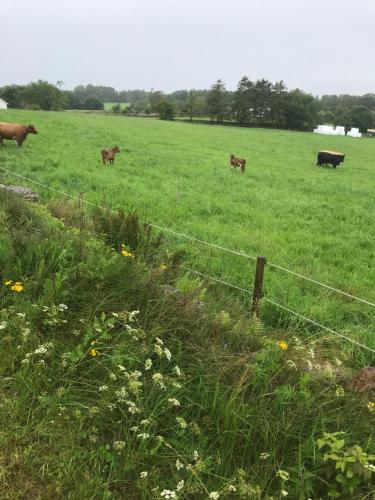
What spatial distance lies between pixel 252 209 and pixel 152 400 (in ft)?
28.7

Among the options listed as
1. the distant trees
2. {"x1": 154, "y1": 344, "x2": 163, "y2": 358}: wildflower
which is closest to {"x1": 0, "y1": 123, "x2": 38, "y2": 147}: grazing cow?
{"x1": 154, "y1": 344, "x2": 163, "y2": 358}: wildflower

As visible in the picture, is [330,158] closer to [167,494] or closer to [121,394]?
[121,394]

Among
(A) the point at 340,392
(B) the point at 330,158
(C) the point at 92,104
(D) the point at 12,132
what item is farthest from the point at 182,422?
(C) the point at 92,104

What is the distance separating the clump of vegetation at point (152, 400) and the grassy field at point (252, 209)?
1784mm

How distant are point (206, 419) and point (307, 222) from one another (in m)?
8.47

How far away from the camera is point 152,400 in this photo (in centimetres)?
280

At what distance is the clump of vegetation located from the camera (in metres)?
2.42

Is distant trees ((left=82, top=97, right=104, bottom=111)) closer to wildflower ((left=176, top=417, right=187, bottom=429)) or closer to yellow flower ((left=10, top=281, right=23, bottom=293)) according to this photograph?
yellow flower ((left=10, top=281, right=23, bottom=293))

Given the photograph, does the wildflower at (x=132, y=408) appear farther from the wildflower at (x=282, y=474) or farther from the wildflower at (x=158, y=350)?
the wildflower at (x=282, y=474)

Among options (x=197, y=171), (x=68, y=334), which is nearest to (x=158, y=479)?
(x=68, y=334)

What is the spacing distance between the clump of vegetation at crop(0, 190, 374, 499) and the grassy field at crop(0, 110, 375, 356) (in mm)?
1784

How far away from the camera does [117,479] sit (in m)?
2.40

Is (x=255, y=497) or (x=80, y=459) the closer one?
Answer: (x=255, y=497)

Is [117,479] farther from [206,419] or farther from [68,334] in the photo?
[68,334]
